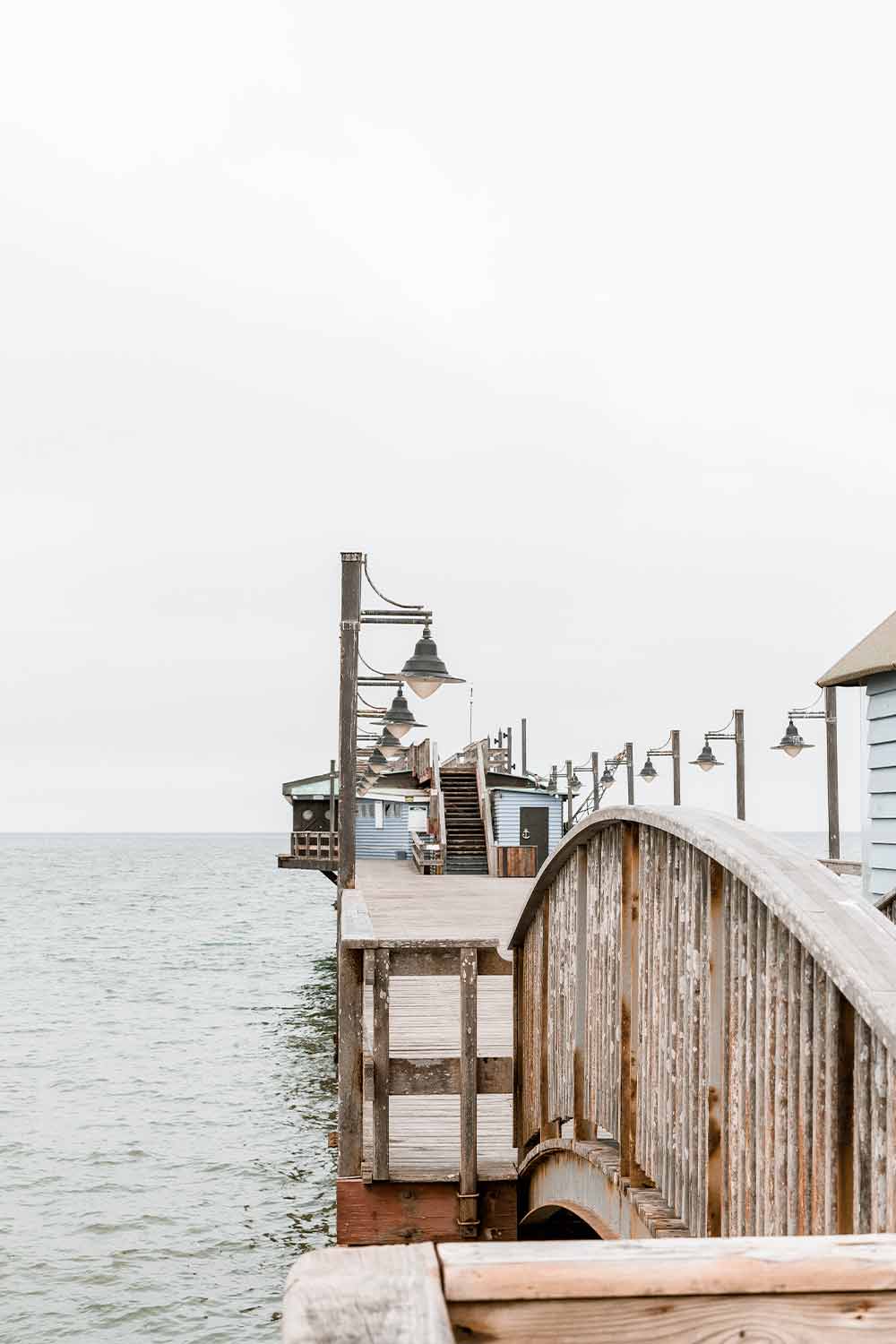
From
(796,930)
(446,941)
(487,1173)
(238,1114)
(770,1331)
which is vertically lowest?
(238,1114)

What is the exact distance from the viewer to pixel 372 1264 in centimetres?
149

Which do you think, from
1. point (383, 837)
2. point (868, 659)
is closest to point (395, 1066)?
point (868, 659)

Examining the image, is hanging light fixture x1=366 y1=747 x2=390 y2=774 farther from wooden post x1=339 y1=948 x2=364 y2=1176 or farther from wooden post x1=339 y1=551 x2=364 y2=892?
wooden post x1=339 y1=948 x2=364 y2=1176

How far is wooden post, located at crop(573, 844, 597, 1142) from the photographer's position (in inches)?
220

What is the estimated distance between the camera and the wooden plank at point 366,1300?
4.54 ft

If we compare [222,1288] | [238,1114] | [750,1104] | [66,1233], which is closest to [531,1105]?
[750,1104]

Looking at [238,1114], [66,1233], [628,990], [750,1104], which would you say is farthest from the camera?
[238,1114]

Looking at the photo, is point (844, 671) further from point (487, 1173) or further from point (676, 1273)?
point (676, 1273)

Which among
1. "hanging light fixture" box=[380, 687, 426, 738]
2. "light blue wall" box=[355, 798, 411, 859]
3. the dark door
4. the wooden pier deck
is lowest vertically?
"light blue wall" box=[355, 798, 411, 859]

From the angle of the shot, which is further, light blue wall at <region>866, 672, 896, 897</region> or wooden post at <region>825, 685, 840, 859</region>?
wooden post at <region>825, 685, 840, 859</region>

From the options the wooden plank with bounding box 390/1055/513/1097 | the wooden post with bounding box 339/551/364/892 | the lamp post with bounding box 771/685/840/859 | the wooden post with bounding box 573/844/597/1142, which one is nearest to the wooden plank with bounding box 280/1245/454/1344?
the wooden post with bounding box 573/844/597/1142

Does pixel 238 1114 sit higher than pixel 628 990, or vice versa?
pixel 628 990

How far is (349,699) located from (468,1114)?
10.2m

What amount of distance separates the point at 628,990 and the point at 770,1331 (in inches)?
133
